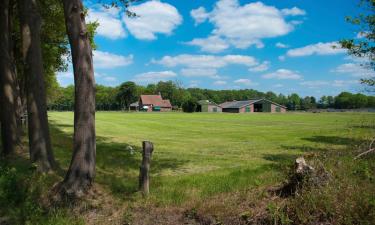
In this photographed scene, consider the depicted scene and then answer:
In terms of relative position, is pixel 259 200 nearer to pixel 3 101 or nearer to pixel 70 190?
pixel 70 190

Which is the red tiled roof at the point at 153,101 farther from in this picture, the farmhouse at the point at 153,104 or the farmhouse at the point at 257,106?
the farmhouse at the point at 257,106

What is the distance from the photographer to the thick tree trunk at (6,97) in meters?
14.2

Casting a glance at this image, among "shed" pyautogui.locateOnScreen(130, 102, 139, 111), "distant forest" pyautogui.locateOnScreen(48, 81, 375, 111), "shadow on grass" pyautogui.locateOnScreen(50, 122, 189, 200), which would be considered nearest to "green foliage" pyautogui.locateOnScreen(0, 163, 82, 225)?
"shadow on grass" pyautogui.locateOnScreen(50, 122, 189, 200)

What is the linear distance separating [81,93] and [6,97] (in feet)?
24.7

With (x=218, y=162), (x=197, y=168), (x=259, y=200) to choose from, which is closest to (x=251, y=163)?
(x=218, y=162)

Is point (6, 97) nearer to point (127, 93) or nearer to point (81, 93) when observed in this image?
point (81, 93)

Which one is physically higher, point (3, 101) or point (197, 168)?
point (3, 101)

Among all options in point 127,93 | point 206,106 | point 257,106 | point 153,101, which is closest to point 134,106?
point 127,93

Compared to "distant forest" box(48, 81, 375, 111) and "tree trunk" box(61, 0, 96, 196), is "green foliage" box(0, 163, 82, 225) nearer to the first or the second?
"tree trunk" box(61, 0, 96, 196)

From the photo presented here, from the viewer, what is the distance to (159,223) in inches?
275

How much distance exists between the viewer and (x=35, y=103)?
10.5 m

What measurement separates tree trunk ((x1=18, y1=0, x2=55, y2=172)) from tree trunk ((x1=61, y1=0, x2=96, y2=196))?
229 centimetres

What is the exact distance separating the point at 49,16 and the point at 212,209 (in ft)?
65.4

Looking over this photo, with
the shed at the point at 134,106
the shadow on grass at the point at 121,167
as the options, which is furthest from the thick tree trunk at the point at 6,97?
the shed at the point at 134,106
